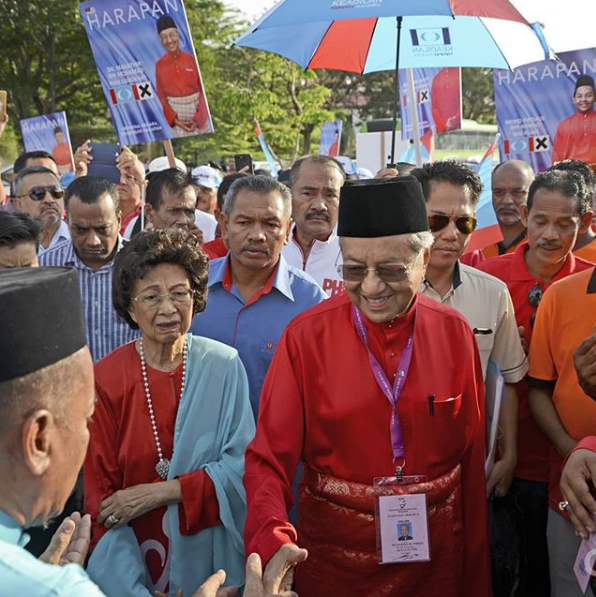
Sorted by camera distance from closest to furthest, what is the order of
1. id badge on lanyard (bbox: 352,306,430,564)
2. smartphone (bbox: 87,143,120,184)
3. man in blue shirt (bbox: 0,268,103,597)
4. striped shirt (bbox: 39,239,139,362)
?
man in blue shirt (bbox: 0,268,103,597) → id badge on lanyard (bbox: 352,306,430,564) → striped shirt (bbox: 39,239,139,362) → smartphone (bbox: 87,143,120,184)

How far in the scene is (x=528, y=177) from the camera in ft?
18.9

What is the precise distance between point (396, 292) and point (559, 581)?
4.49 feet

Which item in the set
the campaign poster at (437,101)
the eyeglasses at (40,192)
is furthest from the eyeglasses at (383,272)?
the campaign poster at (437,101)

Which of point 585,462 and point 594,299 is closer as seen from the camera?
point 585,462

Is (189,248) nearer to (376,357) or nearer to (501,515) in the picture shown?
(376,357)

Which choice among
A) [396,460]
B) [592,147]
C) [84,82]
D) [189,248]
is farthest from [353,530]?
[84,82]

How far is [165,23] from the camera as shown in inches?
246

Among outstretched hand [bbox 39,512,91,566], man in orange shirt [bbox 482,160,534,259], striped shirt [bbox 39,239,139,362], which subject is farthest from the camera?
man in orange shirt [bbox 482,160,534,259]

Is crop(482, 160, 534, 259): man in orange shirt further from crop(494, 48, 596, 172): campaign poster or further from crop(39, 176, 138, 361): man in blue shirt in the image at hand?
crop(39, 176, 138, 361): man in blue shirt

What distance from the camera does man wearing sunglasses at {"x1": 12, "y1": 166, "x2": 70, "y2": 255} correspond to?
6043mm

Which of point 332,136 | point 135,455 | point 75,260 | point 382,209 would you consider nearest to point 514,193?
point 75,260

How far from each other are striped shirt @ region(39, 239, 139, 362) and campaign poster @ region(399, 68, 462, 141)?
647 cm

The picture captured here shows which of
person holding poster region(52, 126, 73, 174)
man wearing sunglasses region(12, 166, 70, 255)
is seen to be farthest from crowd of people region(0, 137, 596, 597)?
person holding poster region(52, 126, 73, 174)

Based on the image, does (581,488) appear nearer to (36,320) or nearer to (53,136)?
(36,320)
